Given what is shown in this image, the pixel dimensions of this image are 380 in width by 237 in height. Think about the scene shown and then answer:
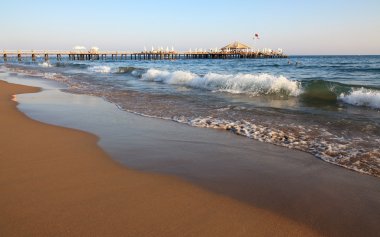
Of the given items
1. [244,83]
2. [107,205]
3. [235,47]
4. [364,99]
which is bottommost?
[107,205]

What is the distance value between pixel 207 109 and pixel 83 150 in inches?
171

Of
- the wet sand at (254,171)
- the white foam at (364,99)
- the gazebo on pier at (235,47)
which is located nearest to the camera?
the wet sand at (254,171)

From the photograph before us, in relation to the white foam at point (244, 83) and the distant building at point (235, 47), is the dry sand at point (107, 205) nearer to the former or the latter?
the white foam at point (244, 83)

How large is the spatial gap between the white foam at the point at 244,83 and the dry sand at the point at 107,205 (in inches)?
372

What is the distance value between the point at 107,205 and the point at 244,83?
11.7 meters

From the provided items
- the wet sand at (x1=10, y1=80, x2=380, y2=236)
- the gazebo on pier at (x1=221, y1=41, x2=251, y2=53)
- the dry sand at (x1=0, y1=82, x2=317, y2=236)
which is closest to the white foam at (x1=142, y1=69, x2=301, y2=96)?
the wet sand at (x1=10, y1=80, x2=380, y2=236)

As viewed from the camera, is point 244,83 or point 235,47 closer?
point 244,83

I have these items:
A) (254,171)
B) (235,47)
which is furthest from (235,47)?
(254,171)

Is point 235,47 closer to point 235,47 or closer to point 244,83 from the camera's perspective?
point 235,47

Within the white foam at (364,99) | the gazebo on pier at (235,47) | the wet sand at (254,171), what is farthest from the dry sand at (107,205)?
the gazebo on pier at (235,47)

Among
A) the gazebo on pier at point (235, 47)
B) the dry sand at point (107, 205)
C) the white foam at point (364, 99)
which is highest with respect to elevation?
the gazebo on pier at point (235, 47)

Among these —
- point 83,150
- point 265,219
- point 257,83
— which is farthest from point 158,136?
point 257,83

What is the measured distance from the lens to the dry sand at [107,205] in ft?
8.15

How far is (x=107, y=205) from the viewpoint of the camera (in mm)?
2857
